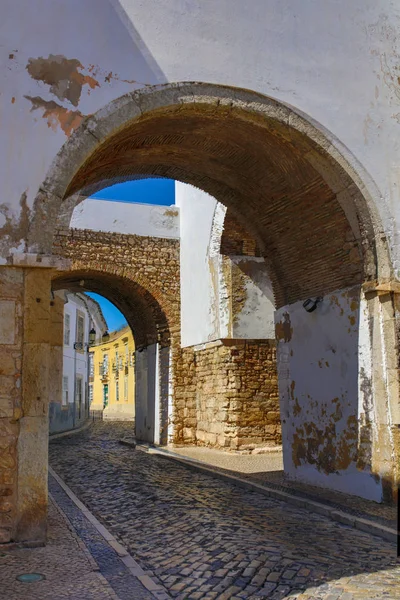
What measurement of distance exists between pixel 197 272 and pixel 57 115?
8260mm

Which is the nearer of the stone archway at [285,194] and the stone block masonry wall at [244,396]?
the stone archway at [285,194]

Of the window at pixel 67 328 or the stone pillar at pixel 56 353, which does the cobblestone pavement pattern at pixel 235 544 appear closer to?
the stone pillar at pixel 56 353

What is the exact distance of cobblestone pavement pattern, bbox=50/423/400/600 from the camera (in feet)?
13.2

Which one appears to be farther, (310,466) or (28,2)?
(310,466)

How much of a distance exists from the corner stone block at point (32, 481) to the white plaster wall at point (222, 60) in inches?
66.3

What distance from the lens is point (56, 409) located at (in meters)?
22.8

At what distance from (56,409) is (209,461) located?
43.3ft

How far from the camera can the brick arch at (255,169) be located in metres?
5.98

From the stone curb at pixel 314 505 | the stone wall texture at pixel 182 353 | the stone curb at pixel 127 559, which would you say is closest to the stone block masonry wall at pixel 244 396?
the stone wall texture at pixel 182 353

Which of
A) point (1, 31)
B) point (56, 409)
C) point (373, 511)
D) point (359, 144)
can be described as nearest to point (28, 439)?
point (373, 511)

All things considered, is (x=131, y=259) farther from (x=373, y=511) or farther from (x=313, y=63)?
(x=373, y=511)

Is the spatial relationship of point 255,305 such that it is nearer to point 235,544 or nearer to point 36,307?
point 36,307

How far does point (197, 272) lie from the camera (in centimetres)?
1381

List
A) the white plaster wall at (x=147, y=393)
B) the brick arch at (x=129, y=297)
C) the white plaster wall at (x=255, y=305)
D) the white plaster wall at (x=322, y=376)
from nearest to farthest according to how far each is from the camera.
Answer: the white plaster wall at (x=322, y=376) < the white plaster wall at (x=255, y=305) < the brick arch at (x=129, y=297) < the white plaster wall at (x=147, y=393)
